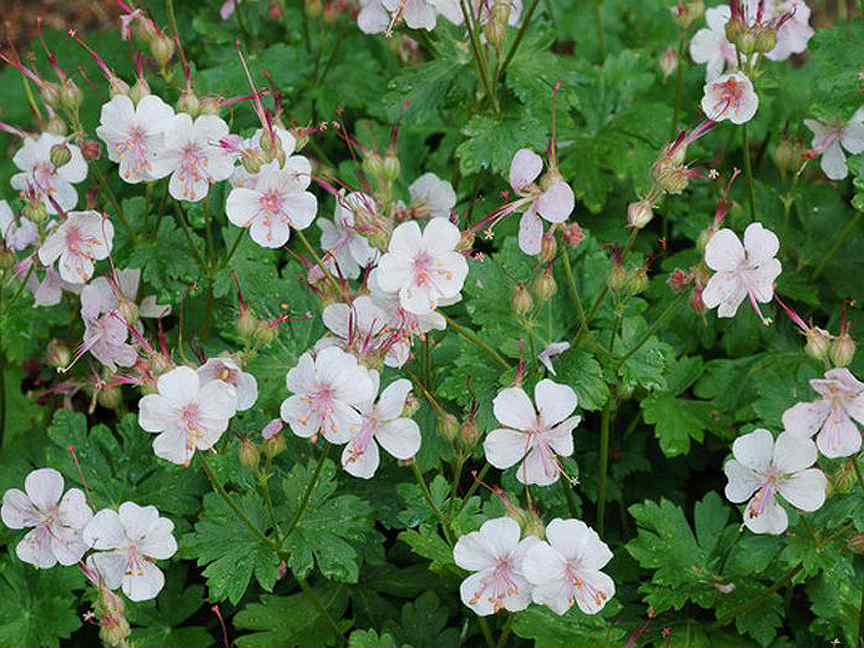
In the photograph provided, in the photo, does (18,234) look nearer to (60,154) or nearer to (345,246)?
(60,154)

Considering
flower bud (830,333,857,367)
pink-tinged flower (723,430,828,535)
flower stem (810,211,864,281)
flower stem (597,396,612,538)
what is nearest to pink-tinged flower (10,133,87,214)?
flower stem (597,396,612,538)

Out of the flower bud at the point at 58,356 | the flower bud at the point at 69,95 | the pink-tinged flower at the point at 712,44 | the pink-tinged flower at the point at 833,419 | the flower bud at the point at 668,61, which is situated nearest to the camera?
the pink-tinged flower at the point at 833,419

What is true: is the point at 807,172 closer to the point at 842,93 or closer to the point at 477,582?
the point at 842,93

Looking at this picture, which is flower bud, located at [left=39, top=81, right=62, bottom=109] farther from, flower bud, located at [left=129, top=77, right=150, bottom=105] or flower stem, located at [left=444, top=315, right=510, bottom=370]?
flower stem, located at [left=444, top=315, right=510, bottom=370]

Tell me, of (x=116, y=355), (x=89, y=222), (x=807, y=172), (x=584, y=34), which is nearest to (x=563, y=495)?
(x=116, y=355)

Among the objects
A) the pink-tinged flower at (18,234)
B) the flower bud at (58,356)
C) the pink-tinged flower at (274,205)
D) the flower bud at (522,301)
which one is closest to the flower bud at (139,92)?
the pink-tinged flower at (274,205)

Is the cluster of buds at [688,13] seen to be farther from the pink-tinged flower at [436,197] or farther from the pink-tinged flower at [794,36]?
the pink-tinged flower at [436,197]

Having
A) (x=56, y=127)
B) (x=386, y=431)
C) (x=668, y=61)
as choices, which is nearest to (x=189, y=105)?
(x=56, y=127)

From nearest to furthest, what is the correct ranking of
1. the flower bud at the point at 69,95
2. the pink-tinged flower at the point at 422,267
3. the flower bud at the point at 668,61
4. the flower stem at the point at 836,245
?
the pink-tinged flower at the point at 422,267 < the flower bud at the point at 69,95 < the flower stem at the point at 836,245 < the flower bud at the point at 668,61
